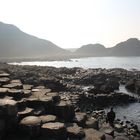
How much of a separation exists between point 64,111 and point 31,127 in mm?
4191

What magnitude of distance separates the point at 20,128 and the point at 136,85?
40628 millimetres

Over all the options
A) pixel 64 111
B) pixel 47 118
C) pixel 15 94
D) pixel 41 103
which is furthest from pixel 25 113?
pixel 64 111

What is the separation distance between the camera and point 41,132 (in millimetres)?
16125

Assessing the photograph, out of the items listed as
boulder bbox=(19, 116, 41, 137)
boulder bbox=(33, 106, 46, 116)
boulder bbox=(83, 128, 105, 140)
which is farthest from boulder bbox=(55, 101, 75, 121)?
boulder bbox=(19, 116, 41, 137)

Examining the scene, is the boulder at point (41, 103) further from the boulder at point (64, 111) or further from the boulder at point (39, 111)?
the boulder at point (64, 111)

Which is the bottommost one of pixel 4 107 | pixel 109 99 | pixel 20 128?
pixel 109 99

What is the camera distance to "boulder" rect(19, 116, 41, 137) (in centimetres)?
1555

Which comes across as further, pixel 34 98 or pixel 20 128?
pixel 34 98

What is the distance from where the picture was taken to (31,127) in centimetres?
1553

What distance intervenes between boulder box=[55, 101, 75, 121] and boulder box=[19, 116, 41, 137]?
11.1 ft

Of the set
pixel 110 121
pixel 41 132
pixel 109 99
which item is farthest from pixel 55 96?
pixel 109 99

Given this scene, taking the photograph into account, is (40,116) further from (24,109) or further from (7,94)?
(7,94)

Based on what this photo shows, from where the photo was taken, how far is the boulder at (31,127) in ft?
51.0

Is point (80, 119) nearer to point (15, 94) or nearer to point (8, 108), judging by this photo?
point (15, 94)
